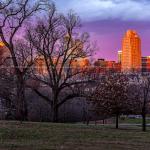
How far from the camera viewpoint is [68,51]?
62.4 meters

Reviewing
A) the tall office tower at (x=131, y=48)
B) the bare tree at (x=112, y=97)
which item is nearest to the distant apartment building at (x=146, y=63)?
the tall office tower at (x=131, y=48)

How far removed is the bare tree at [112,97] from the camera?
115 ft

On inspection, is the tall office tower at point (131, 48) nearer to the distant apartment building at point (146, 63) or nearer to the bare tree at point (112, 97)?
the distant apartment building at point (146, 63)

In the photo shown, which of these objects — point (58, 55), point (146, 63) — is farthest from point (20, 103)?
point (146, 63)

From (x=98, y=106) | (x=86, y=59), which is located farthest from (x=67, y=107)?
(x=98, y=106)

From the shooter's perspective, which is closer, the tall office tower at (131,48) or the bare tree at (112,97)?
the bare tree at (112,97)

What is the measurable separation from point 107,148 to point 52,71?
1786 inches

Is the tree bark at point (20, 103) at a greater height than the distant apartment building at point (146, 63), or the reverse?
the distant apartment building at point (146, 63)

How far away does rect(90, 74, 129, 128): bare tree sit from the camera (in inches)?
1385

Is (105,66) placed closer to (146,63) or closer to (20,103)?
(146,63)

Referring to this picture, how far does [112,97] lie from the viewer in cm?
3553

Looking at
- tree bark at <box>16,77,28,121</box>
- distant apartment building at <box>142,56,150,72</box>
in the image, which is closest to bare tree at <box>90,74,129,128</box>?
tree bark at <box>16,77,28,121</box>

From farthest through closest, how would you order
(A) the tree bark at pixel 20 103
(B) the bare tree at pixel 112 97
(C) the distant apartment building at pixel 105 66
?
(C) the distant apartment building at pixel 105 66 → (A) the tree bark at pixel 20 103 → (B) the bare tree at pixel 112 97

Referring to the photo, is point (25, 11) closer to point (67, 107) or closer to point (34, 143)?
point (67, 107)
